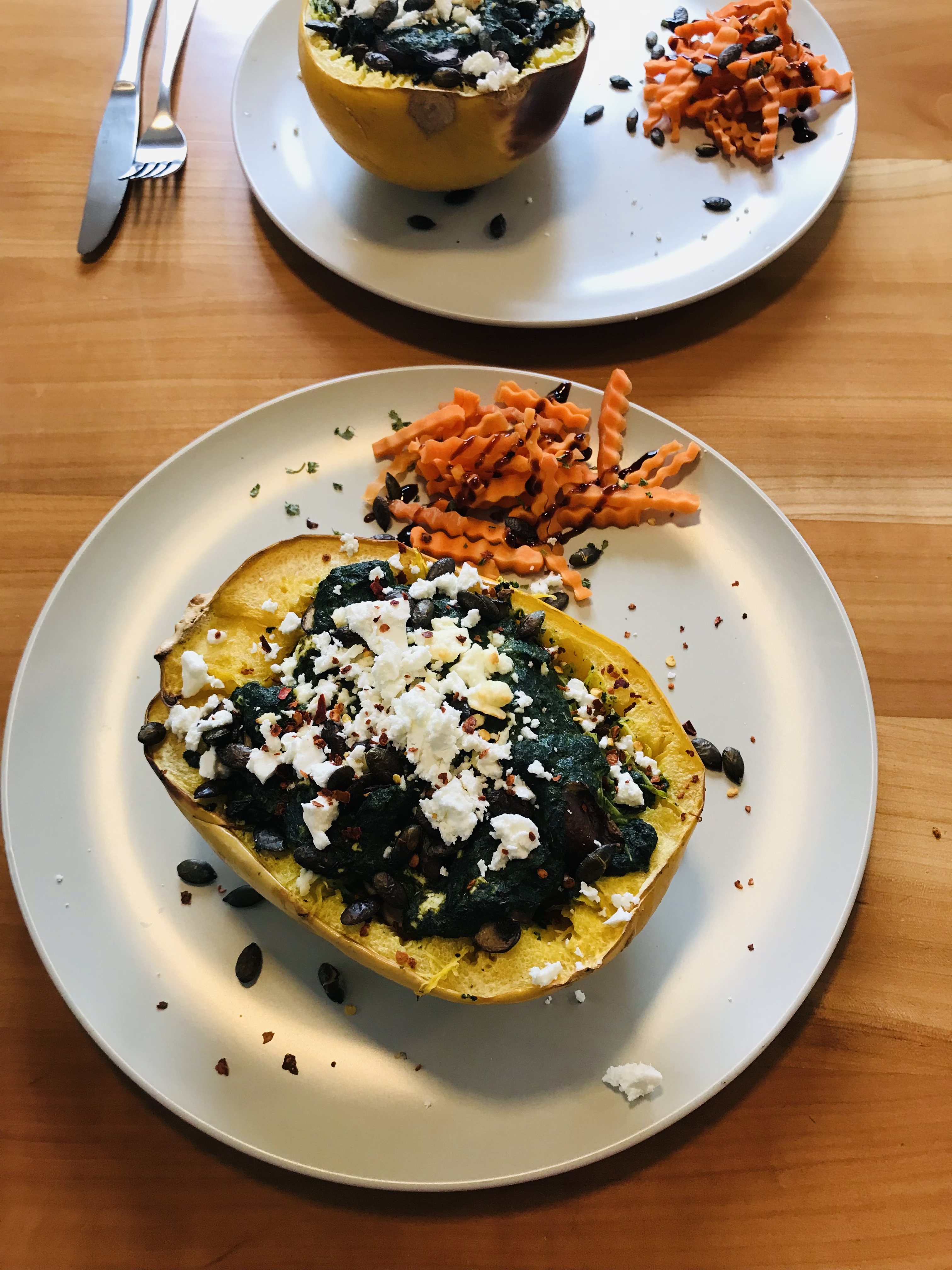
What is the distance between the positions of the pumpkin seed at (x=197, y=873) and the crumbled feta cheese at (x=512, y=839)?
1.69 ft

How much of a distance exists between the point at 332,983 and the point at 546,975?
374mm

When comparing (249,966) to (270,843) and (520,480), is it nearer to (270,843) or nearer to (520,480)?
(270,843)

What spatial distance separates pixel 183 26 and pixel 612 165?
116 cm

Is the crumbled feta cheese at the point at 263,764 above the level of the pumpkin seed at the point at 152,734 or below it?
above

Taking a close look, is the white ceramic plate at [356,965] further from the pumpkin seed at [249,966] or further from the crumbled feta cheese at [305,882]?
the crumbled feta cheese at [305,882]

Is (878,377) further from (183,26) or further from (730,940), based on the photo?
(183,26)

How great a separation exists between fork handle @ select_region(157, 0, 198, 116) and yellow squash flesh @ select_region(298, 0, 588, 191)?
0.59m

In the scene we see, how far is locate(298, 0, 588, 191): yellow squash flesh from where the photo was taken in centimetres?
162

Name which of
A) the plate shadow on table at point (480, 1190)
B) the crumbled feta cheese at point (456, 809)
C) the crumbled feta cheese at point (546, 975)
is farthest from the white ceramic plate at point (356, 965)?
the crumbled feta cheese at point (456, 809)

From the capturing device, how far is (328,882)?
1.23 metres

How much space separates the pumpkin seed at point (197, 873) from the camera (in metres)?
1.40

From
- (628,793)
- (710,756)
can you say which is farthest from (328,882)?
(710,756)

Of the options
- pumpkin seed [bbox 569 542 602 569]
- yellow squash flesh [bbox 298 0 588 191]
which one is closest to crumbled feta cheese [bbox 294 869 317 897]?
pumpkin seed [bbox 569 542 602 569]

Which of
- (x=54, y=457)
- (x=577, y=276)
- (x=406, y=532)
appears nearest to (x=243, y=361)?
(x=54, y=457)
